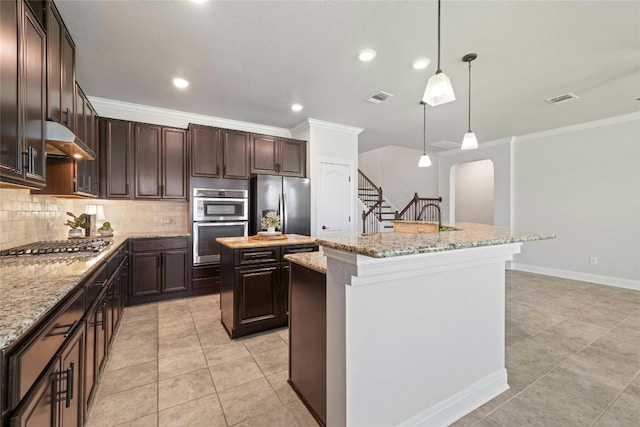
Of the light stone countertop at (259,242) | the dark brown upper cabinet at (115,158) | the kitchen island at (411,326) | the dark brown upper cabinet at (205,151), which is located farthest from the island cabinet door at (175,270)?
the kitchen island at (411,326)

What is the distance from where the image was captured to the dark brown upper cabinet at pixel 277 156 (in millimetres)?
4551

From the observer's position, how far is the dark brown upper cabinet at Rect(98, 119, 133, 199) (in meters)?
3.70

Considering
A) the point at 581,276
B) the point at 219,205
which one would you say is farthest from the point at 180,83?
the point at 581,276

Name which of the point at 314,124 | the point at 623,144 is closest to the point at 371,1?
the point at 314,124

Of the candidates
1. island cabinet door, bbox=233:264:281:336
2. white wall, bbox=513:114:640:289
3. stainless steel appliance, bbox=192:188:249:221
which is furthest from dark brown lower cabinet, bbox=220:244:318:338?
white wall, bbox=513:114:640:289

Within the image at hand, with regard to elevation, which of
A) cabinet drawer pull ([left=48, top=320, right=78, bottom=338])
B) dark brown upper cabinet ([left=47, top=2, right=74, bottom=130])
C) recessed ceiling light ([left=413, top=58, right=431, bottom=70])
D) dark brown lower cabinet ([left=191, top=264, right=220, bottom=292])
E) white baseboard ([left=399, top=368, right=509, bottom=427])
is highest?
recessed ceiling light ([left=413, top=58, right=431, bottom=70])

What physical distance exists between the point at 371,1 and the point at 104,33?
224 centimetres

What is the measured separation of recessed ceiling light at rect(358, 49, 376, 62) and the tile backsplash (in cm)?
312

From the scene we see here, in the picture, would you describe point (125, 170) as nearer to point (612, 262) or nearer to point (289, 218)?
point (289, 218)

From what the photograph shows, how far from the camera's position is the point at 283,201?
172 inches

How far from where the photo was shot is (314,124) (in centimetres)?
479

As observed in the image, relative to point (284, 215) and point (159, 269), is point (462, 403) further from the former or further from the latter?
point (159, 269)

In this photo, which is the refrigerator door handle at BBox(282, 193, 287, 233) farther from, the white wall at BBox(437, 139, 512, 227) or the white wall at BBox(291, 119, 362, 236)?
the white wall at BBox(437, 139, 512, 227)

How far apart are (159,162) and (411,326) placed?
3.97m
